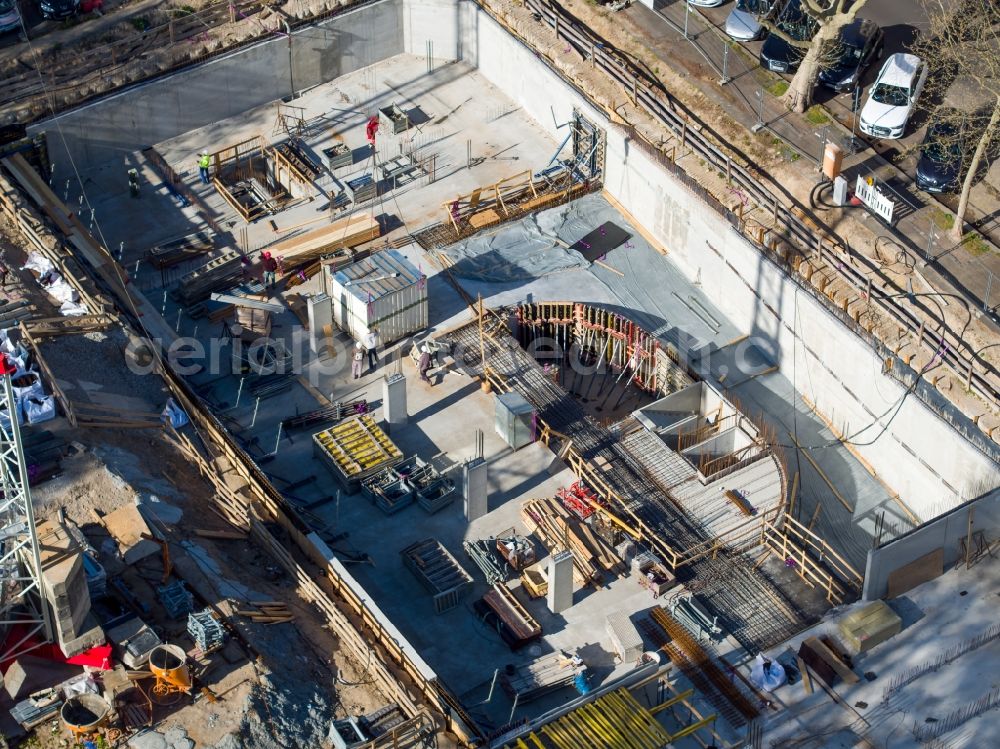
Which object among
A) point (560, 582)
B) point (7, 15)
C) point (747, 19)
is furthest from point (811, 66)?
point (7, 15)

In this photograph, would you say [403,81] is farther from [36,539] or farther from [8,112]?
[36,539]

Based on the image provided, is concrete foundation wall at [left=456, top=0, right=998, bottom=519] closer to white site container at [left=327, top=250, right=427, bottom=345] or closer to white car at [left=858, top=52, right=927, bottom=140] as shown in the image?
white car at [left=858, top=52, right=927, bottom=140]

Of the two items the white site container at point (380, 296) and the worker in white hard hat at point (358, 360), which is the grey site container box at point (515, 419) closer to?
the white site container at point (380, 296)

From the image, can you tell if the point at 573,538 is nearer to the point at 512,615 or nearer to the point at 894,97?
the point at 512,615

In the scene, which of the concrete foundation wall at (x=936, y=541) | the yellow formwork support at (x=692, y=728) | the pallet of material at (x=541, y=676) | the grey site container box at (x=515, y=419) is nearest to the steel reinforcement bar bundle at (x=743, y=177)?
the concrete foundation wall at (x=936, y=541)

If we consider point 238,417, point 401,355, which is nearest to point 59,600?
point 238,417
